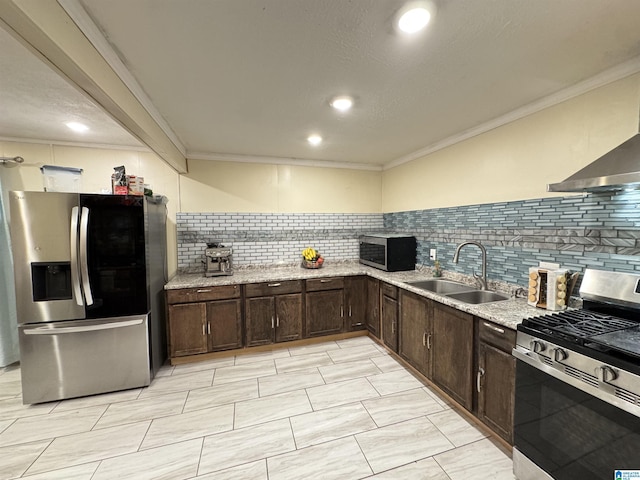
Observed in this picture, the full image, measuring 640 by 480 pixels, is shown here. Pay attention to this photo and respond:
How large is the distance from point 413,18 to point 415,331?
7.82 feet

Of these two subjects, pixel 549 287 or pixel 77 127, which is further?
pixel 77 127

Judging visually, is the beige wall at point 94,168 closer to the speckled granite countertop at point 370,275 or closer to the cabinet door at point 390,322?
the speckled granite countertop at point 370,275

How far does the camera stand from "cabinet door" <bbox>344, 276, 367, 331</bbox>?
342 centimetres

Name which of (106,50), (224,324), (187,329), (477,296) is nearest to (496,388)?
(477,296)

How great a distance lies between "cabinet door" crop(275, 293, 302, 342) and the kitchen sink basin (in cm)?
137

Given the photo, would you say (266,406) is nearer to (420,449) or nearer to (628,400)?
(420,449)

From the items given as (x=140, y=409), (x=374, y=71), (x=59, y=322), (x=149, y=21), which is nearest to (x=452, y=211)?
(x=374, y=71)

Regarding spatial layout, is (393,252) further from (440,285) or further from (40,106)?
(40,106)

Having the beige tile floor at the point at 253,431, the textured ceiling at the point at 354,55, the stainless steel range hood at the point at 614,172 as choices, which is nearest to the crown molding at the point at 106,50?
the textured ceiling at the point at 354,55

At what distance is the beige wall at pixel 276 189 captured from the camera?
347cm

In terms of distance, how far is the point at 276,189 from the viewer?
12.4 ft

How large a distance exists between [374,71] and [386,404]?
2502 mm

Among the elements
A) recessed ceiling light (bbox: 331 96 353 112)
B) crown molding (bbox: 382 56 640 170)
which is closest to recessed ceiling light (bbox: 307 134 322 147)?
recessed ceiling light (bbox: 331 96 353 112)

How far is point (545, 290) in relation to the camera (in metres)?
1.86
